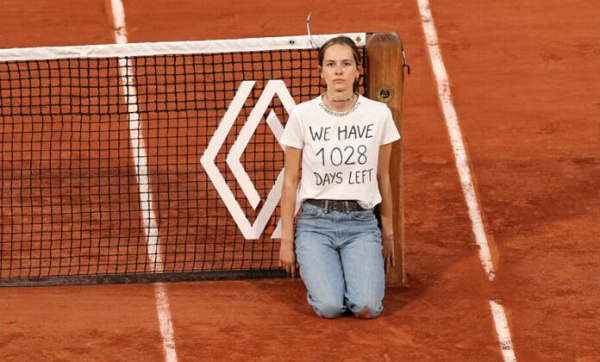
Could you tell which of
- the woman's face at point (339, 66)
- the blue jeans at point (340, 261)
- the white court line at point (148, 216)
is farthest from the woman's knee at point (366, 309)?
the woman's face at point (339, 66)

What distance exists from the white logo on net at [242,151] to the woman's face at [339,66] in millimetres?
567

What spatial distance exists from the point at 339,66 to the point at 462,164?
313 cm

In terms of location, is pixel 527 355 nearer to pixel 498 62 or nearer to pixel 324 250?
pixel 324 250

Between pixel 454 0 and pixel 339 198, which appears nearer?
pixel 339 198

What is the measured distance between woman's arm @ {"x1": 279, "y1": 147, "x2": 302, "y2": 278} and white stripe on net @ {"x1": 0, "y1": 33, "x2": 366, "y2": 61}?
77 cm

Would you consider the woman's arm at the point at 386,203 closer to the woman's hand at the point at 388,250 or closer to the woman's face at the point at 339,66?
the woman's hand at the point at 388,250

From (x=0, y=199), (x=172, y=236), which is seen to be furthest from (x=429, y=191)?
(x=0, y=199)

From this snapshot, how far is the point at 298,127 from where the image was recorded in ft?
34.5

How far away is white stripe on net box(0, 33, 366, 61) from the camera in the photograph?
35.3 feet

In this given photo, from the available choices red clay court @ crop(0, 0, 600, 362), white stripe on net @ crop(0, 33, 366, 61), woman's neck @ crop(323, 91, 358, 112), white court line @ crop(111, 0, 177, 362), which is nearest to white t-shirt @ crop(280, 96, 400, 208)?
woman's neck @ crop(323, 91, 358, 112)

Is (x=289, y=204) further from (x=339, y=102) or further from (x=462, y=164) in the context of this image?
(x=462, y=164)

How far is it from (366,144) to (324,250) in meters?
0.79

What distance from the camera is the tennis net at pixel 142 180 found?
11.1 m

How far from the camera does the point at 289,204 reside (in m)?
10.7
